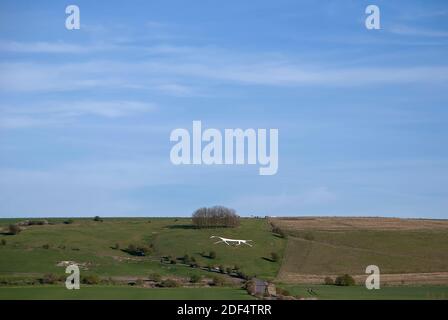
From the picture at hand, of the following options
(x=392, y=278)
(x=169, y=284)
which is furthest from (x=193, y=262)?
(x=392, y=278)

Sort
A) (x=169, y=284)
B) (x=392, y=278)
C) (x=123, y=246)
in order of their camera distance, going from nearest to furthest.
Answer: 1. (x=169, y=284)
2. (x=392, y=278)
3. (x=123, y=246)

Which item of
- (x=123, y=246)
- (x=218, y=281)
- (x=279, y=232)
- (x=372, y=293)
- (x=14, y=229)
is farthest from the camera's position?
(x=14, y=229)

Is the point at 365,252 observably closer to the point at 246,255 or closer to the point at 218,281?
the point at 246,255

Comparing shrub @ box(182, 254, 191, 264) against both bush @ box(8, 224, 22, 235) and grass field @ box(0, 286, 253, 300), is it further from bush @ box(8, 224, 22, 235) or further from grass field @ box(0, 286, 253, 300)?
bush @ box(8, 224, 22, 235)

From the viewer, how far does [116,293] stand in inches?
2849

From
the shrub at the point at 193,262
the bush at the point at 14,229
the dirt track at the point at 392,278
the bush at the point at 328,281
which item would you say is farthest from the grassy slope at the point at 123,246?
the bush at the point at 328,281

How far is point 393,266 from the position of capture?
108 metres

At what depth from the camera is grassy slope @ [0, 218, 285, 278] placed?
101375mm

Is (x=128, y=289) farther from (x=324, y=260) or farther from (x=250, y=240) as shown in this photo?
(x=250, y=240)

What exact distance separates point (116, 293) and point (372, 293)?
76.4ft

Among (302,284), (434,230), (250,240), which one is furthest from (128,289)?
(434,230)

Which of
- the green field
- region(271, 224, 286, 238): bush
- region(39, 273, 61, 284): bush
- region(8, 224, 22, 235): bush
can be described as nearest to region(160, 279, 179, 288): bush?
region(39, 273, 61, 284): bush

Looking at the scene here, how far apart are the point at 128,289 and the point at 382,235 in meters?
60.4

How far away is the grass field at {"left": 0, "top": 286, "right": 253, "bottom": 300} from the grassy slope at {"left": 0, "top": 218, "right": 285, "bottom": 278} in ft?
57.3
